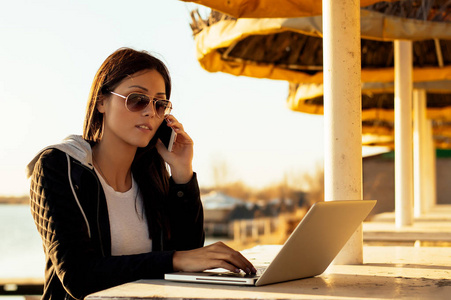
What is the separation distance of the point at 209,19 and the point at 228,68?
806 millimetres

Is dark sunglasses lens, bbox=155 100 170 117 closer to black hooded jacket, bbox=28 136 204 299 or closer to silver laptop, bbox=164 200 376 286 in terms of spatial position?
black hooded jacket, bbox=28 136 204 299

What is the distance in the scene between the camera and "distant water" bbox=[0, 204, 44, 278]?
45812 mm

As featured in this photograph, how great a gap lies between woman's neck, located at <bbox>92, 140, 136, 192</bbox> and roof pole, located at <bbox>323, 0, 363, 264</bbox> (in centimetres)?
88

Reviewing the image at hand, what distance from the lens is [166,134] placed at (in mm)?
2955

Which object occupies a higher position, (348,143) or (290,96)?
(290,96)

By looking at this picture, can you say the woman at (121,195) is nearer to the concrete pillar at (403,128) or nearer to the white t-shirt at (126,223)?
the white t-shirt at (126,223)

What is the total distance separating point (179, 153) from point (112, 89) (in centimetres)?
49

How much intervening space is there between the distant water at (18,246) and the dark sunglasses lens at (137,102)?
130ft

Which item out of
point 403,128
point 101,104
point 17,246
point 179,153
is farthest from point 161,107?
point 17,246

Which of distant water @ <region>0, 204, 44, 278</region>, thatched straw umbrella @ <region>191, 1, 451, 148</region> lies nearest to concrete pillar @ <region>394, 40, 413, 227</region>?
thatched straw umbrella @ <region>191, 1, 451, 148</region>

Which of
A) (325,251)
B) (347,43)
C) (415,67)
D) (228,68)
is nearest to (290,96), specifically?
(415,67)

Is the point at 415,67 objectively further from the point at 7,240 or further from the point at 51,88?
the point at 7,240

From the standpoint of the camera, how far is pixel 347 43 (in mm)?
3041

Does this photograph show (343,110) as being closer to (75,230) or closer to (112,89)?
(112,89)
